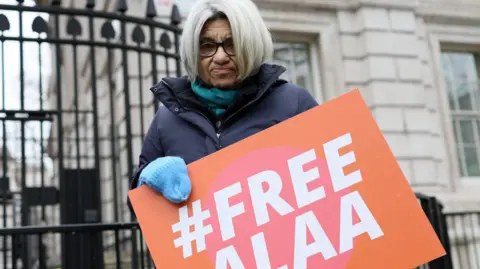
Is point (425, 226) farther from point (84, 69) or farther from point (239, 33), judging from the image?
point (84, 69)

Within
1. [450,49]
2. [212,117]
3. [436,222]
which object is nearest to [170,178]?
[212,117]

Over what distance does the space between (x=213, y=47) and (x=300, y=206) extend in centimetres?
61

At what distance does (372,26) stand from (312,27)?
98 centimetres

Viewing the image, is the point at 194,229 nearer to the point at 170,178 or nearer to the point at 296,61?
the point at 170,178

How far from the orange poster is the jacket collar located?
16 centimetres

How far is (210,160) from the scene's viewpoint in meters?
1.82

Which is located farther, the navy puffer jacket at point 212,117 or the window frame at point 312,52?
the window frame at point 312,52

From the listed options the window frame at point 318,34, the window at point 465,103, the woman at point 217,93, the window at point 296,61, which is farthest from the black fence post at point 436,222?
the window at point 465,103

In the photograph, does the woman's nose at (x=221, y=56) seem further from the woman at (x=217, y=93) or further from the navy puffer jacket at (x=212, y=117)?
the navy puffer jacket at (x=212, y=117)

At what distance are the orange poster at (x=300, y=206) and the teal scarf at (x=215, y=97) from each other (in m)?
0.16

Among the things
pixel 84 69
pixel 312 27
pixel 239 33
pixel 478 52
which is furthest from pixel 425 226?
pixel 84 69

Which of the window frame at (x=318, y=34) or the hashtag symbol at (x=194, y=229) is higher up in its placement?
the window frame at (x=318, y=34)

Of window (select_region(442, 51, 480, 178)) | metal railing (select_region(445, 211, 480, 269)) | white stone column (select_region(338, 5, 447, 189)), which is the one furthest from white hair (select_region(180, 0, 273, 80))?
window (select_region(442, 51, 480, 178))

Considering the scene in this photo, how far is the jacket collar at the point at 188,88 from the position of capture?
1898 millimetres
